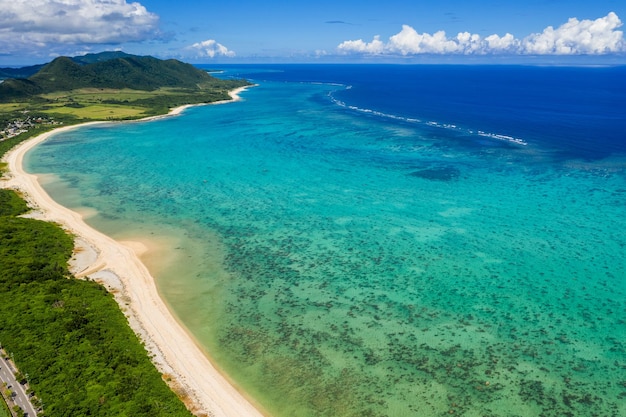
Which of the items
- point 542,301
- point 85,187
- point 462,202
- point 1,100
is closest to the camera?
point 542,301

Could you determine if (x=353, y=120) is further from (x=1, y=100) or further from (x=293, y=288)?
(x=1, y=100)

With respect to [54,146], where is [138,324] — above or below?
below

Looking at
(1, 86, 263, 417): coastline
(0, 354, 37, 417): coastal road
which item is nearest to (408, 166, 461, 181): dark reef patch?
(1, 86, 263, 417): coastline

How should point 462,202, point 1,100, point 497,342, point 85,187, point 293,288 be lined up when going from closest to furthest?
point 497,342, point 293,288, point 462,202, point 85,187, point 1,100

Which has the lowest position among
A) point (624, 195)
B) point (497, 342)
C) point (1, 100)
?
point (497, 342)

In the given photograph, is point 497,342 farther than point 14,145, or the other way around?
point 14,145

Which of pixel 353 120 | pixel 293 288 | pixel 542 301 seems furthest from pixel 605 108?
pixel 293 288

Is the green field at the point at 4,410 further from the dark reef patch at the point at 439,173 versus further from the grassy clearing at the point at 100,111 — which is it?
the grassy clearing at the point at 100,111
